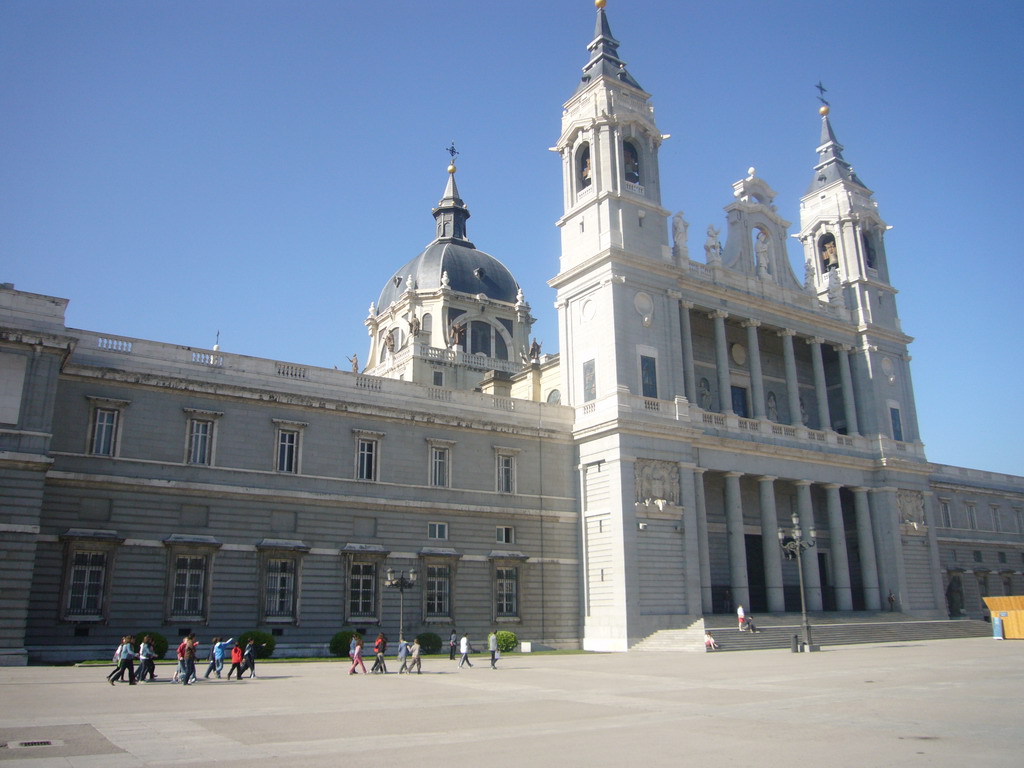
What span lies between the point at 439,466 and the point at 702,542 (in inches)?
526

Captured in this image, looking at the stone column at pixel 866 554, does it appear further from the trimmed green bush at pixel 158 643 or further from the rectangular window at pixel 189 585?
the trimmed green bush at pixel 158 643

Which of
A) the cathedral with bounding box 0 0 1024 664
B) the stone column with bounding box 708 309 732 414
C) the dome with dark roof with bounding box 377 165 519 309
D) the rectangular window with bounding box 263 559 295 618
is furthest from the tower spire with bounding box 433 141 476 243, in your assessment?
the rectangular window with bounding box 263 559 295 618

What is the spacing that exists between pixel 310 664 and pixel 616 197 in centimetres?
2639

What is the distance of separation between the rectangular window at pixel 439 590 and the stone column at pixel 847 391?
2709 cm

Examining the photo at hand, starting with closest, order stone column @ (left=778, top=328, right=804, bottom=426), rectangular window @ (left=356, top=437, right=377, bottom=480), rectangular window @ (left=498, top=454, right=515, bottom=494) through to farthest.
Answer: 1. rectangular window @ (left=356, top=437, right=377, bottom=480)
2. rectangular window @ (left=498, top=454, right=515, bottom=494)
3. stone column @ (left=778, top=328, right=804, bottom=426)

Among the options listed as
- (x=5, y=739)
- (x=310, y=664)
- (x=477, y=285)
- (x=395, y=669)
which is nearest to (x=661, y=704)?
(x=5, y=739)

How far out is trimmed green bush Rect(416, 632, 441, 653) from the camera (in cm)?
3472

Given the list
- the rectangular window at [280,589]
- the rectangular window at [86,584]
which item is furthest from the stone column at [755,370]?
the rectangular window at [86,584]

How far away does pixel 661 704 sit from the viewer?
17391mm

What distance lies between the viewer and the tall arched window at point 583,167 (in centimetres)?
4634

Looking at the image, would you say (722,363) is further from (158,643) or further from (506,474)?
(158,643)

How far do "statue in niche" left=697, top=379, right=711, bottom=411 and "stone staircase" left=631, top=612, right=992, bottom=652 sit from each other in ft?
38.5

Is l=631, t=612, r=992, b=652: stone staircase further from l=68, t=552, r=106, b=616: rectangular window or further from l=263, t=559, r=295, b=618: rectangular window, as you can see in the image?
l=68, t=552, r=106, b=616: rectangular window

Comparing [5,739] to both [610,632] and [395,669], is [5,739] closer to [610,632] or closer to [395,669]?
[395,669]
